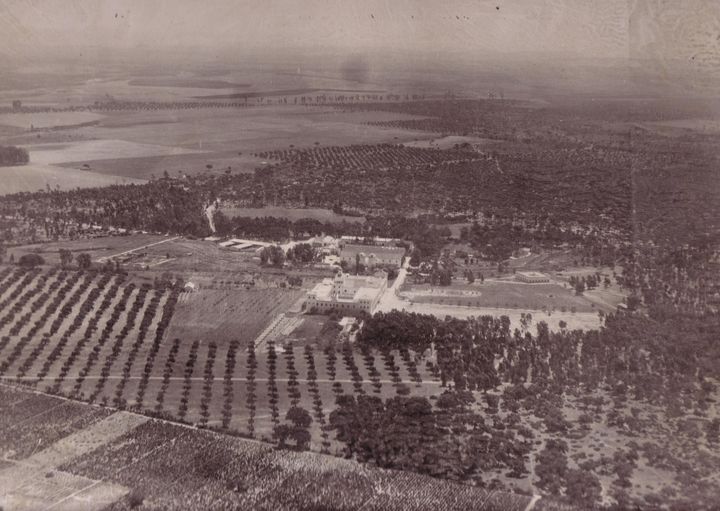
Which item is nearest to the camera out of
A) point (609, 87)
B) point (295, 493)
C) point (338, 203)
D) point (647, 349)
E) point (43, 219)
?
point (295, 493)

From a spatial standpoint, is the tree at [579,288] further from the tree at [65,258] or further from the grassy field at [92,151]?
the grassy field at [92,151]

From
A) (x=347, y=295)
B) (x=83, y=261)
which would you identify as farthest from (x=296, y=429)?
(x=83, y=261)

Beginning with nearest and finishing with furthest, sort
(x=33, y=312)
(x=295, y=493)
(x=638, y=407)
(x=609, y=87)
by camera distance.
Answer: (x=295, y=493)
(x=638, y=407)
(x=33, y=312)
(x=609, y=87)

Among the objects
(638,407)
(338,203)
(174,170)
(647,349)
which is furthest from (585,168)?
(638,407)

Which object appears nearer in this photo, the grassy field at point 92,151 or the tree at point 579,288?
the tree at point 579,288

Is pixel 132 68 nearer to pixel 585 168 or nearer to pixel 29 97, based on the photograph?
pixel 29 97

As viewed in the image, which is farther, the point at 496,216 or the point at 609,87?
the point at 609,87

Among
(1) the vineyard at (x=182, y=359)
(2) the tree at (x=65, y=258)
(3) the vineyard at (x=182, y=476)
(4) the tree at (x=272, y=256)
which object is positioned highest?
(2) the tree at (x=65, y=258)

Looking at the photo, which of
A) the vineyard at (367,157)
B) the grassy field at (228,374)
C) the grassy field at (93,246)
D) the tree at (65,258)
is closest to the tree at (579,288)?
the grassy field at (228,374)
